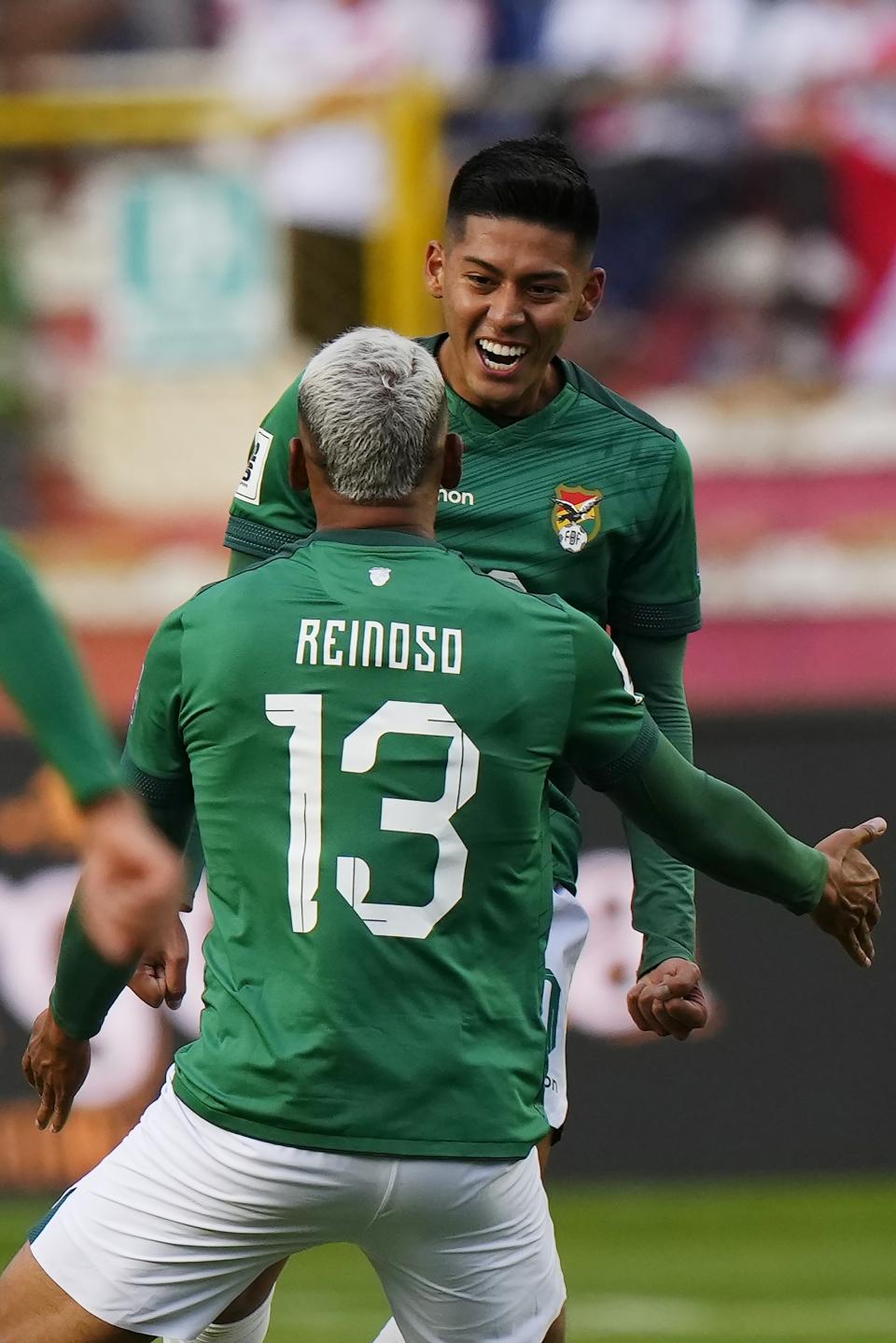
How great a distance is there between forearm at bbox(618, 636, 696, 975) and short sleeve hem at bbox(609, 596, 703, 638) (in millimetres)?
25

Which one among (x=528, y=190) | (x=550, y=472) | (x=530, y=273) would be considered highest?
(x=528, y=190)

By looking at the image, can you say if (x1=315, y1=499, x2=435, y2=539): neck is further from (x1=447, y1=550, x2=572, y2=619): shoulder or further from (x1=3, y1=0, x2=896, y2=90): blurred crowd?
(x1=3, y1=0, x2=896, y2=90): blurred crowd

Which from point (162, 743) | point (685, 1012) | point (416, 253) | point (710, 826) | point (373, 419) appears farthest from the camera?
point (416, 253)

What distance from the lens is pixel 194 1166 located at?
3.31 meters

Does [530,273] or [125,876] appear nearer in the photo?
[125,876]

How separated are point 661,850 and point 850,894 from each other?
0.61 m

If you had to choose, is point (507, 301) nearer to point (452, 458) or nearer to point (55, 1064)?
point (452, 458)

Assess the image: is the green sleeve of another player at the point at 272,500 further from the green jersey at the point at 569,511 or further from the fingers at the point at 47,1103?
the fingers at the point at 47,1103

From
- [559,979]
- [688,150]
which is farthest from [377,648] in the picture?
[688,150]

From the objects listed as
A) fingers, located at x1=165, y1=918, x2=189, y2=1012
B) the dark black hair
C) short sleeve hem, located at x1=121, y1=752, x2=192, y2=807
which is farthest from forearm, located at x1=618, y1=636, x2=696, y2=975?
short sleeve hem, located at x1=121, y1=752, x2=192, y2=807

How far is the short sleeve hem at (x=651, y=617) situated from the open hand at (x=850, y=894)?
0.59 meters

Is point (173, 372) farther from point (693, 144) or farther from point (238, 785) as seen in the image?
point (238, 785)

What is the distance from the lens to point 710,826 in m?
3.60

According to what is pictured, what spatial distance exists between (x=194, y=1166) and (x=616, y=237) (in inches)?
325
